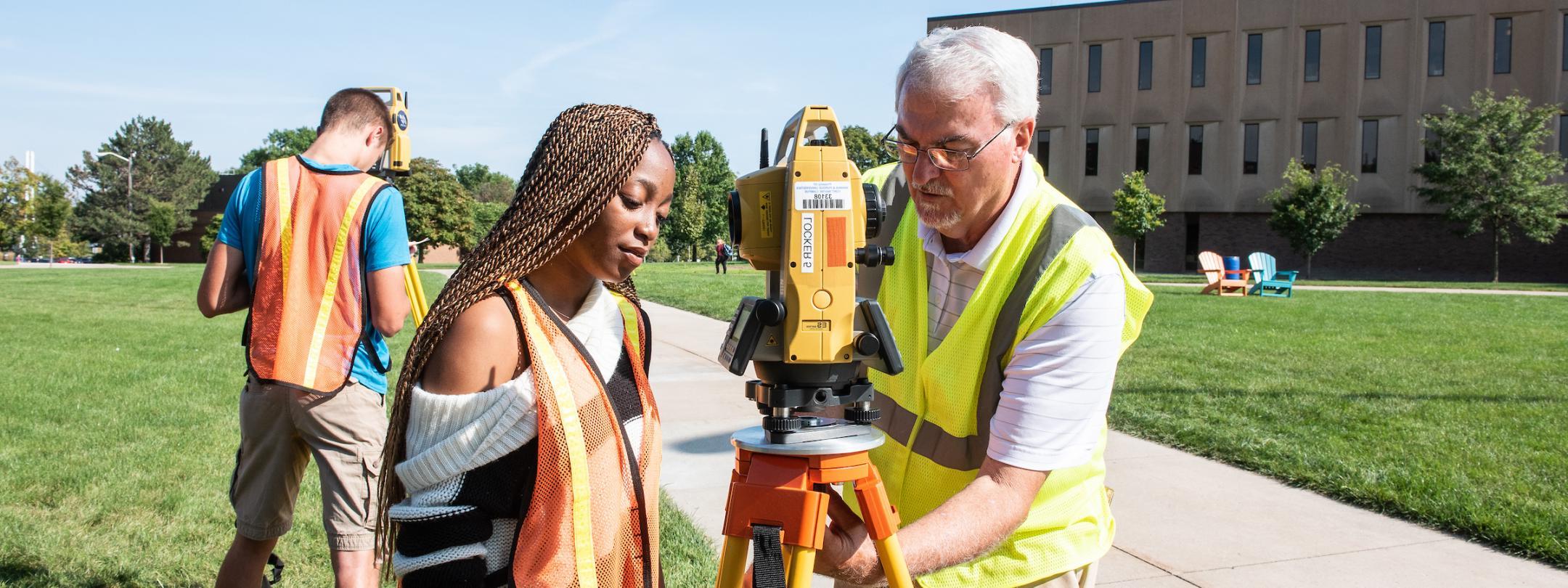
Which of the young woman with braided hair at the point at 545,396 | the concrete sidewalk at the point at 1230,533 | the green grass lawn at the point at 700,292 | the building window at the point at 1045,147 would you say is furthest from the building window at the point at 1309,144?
the young woman with braided hair at the point at 545,396

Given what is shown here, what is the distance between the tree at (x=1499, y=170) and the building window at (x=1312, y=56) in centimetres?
621

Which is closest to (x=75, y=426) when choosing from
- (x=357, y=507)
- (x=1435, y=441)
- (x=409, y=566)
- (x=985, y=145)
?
(x=357, y=507)

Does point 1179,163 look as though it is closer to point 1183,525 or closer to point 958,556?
point 1183,525

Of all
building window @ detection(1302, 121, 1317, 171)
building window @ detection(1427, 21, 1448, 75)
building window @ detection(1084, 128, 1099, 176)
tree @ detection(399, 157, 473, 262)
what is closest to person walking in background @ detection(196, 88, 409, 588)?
building window @ detection(1084, 128, 1099, 176)

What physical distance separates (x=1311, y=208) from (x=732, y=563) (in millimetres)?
42037

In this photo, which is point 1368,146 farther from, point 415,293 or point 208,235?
point 208,235

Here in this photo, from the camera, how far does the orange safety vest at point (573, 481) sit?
1.67 meters

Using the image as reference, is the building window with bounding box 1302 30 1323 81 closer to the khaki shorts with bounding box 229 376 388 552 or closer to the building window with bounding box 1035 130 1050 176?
the building window with bounding box 1035 130 1050 176

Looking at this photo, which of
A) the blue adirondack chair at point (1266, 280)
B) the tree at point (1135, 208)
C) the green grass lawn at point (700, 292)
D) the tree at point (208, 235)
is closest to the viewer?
the green grass lawn at point (700, 292)

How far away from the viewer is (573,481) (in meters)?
1.68

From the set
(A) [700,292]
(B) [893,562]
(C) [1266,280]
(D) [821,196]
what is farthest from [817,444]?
(C) [1266,280]

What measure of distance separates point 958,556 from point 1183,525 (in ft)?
11.6

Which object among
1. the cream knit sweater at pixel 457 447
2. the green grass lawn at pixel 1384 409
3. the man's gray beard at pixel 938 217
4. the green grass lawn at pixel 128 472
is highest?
the man's gray beard at pixel 938 217

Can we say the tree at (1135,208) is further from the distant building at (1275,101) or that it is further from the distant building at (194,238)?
the distant building at (194,238)
